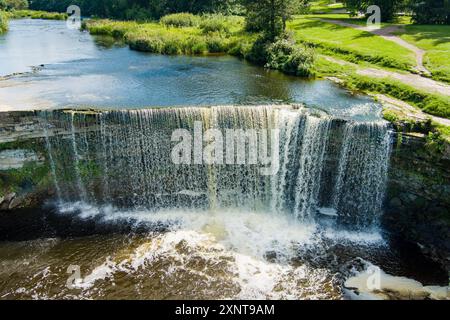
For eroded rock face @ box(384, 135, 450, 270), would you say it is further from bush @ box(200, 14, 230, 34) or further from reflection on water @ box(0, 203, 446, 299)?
bush @ box(200, 14, 230, 34)

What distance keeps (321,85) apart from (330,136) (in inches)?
316

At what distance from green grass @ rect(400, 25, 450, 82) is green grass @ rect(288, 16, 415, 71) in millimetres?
1263

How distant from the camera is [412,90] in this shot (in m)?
20.4

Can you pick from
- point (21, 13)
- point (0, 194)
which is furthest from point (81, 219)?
point (21, 13)

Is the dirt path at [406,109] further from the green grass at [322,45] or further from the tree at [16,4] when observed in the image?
the tree at [16,4]

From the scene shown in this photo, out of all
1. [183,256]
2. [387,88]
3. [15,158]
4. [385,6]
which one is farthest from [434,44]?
[15,158]

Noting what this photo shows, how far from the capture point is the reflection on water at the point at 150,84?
67.7ft

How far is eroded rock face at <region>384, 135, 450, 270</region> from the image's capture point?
50.6 ft

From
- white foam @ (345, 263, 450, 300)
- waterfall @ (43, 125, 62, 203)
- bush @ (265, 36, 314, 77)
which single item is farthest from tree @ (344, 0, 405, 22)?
waterfall @ (43, 125, 62, 203)

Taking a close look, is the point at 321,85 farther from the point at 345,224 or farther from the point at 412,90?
the point at 345,224

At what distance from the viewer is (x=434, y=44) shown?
28.0 metres

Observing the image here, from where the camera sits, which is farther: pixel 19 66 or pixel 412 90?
pixel 19 66

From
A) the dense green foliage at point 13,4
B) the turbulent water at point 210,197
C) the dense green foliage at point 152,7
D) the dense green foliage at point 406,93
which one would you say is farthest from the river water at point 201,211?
the dense green foliage at point 13,4

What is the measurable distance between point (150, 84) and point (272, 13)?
13220 mm
